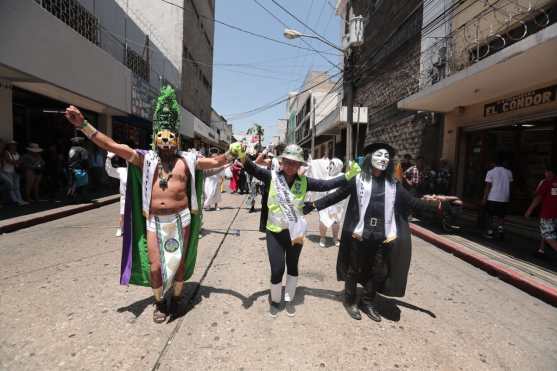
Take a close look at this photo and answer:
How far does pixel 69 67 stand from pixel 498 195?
11320 mm

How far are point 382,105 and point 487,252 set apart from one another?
11.3 m

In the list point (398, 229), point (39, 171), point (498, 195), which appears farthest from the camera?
point (39, 171)

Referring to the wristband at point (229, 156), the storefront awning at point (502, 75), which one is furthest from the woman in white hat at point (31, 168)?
the storefront awning at point (502, 75)

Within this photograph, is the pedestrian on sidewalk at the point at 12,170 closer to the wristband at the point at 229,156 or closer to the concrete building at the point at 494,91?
the wristband at the point at 229,156

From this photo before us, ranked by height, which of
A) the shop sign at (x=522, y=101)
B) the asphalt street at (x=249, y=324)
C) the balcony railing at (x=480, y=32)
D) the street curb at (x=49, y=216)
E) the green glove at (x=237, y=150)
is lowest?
the asphalt street at (x=249, y=324)

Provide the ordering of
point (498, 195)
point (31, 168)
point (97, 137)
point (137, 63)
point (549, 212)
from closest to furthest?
1. point (97, 137)
2. point (549, 212)
3. point (498, 195)
4. point (31, 168)
5. point (137, 63)

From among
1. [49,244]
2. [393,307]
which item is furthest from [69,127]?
[393,307]

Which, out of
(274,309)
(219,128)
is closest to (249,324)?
(274,309)

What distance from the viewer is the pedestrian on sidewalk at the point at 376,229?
3459 millimetres

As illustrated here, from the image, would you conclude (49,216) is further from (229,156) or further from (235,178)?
(235,178)

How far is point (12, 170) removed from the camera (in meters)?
8.60

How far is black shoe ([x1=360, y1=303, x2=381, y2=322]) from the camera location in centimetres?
340

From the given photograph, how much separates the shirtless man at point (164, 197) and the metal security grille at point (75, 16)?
800 centimetres

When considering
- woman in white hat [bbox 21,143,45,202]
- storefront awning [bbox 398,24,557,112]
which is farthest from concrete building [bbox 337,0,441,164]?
woman in white hat [bbox 21,143,45,202]
